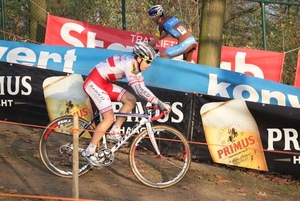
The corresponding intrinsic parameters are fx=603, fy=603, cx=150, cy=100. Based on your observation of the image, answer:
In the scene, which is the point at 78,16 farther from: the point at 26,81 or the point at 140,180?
the point at 140,180

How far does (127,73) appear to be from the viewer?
7328 millimetres

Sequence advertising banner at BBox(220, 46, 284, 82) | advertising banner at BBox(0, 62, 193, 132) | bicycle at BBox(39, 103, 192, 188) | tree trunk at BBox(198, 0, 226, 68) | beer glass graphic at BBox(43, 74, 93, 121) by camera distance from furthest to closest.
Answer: advertising banner at BBox(220, 46, 284, 82)
tree trunk at BBox(198, 0, 226, 68)
beer glass graphic at BBox(43, 74, 93, 121)
advertising banner at BBox(0, 62, 193, 132)
bicycle at BBox(39, 103, 192, 188)

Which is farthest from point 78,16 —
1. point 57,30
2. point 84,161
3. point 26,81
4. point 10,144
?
point 84,161

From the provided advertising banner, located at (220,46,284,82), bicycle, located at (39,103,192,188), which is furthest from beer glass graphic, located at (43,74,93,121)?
advertising banner, located at (220,46,284,82)

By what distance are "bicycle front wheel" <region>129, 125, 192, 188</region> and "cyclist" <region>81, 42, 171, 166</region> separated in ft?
1.26

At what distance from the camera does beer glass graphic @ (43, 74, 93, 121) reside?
31.9ft

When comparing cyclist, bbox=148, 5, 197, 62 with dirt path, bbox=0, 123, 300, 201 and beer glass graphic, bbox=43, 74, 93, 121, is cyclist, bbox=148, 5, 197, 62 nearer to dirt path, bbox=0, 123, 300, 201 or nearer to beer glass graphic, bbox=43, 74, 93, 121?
beer glass graphic, bbox=43, 74, 93, 121

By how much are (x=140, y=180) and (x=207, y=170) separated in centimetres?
165

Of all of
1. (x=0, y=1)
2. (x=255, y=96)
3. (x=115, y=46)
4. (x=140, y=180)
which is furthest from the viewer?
(x=0, y=1)

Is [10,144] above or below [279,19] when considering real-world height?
below

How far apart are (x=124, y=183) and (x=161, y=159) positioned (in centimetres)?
88

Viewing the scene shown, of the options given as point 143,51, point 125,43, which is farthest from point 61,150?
point 125,43

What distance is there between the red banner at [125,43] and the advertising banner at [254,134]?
13.3ft

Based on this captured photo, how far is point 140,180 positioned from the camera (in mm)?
7688
